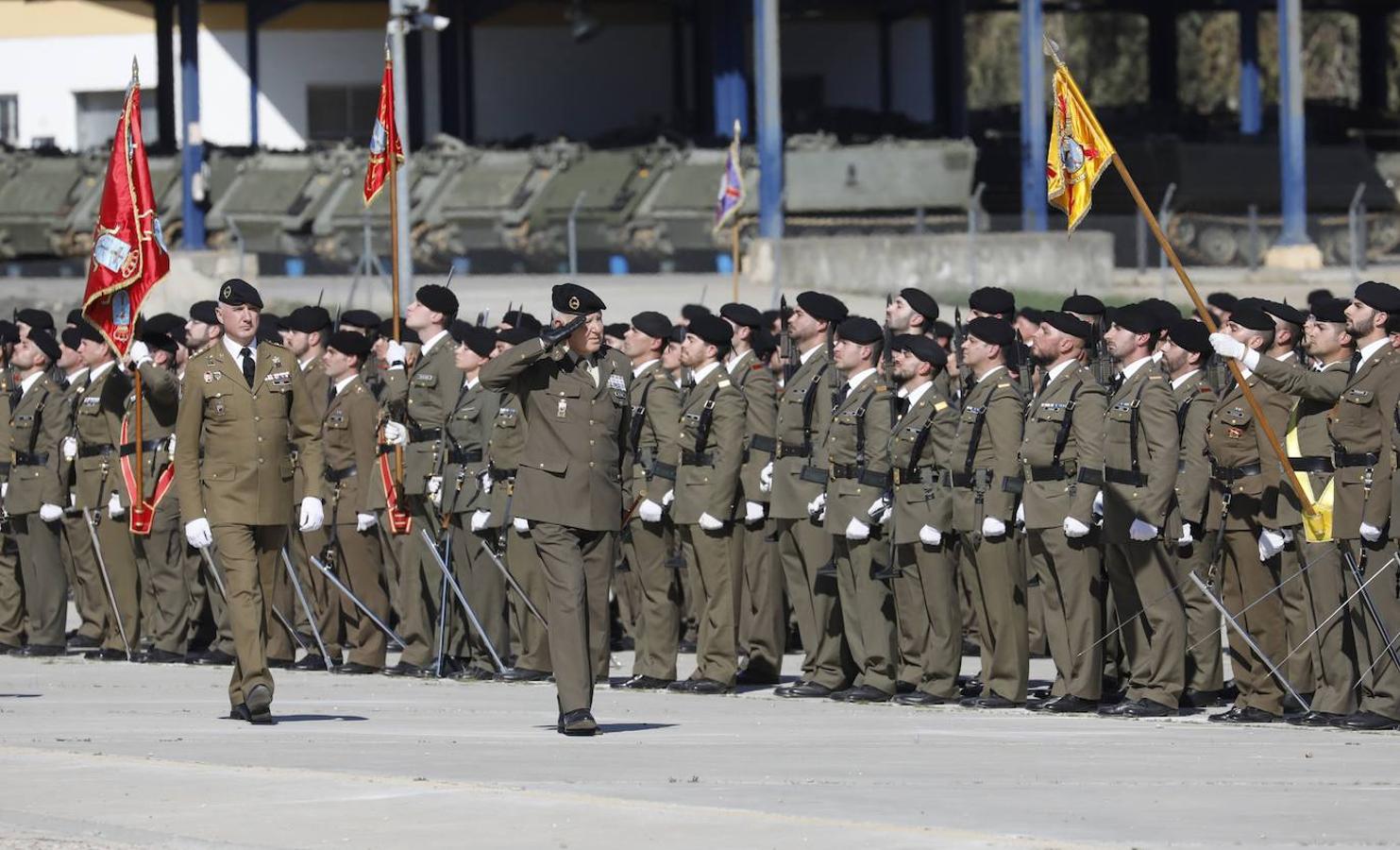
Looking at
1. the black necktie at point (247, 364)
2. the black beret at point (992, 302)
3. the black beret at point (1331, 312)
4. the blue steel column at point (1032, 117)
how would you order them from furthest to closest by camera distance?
the blue steel column at point (1032, 117) < the black beret at point (992, 302) < the black beret at point (1331, 312) < the black necktie at point (247, 364)

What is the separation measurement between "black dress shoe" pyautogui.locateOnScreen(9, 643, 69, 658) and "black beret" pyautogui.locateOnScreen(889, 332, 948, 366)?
568cm

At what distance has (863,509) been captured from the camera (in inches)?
510

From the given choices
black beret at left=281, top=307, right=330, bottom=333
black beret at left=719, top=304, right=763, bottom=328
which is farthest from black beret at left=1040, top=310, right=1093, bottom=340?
black beret at left=281, top=307, right=330, bottom=333

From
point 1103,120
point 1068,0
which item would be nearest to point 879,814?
point 1103,120

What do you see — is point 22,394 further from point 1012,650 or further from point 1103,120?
point 1103,120

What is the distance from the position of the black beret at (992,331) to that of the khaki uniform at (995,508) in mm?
151

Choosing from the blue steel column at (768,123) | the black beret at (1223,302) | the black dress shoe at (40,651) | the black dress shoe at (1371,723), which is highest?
the blue steel column at (768,123)

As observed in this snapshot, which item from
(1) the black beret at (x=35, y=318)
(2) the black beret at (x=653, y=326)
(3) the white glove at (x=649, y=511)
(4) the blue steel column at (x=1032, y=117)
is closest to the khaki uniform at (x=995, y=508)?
(3) the white glove at (x=649, y=511)

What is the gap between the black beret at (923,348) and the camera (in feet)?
42.1

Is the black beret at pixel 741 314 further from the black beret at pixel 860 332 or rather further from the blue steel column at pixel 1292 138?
the blue steel column at pixel 1292 138

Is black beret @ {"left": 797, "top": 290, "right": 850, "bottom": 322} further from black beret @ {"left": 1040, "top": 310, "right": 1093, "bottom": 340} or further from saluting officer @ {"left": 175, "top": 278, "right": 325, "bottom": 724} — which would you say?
saluting officer @ {"left": 175, "top": 278, "right": 325, "bottom": 724}

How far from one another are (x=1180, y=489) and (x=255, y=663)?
4143 mm

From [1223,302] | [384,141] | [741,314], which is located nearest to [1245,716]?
[741,314]

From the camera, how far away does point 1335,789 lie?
9070 millimetres
